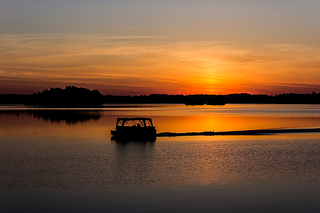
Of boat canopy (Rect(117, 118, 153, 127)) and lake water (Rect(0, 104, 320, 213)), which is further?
boat canopy (Rect(117, 118, 153, 127))

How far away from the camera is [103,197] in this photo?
2203 centimetres

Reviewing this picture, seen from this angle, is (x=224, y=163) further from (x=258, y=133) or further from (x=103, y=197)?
(x=258, y=133)

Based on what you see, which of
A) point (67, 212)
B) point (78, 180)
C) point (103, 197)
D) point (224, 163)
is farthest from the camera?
point (224, 163)

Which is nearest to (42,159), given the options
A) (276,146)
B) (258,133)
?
(276,146)

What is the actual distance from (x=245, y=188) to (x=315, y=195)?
14.6 feet

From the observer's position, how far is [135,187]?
2469 cm

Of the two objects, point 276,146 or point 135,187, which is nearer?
point 135,187

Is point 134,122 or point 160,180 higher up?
point 134,122

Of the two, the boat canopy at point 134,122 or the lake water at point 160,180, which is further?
the boat canopy at point 134,122

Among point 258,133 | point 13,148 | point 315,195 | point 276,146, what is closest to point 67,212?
point 315,195

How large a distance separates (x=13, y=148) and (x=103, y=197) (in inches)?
1186

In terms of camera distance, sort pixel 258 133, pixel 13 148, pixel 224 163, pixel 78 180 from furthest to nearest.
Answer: pixel 258 133
pixel 13 148
pixel 224 163
pixel 78 180

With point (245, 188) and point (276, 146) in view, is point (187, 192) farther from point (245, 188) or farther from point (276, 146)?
point (276, 146)

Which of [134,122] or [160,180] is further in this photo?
[134,122]
